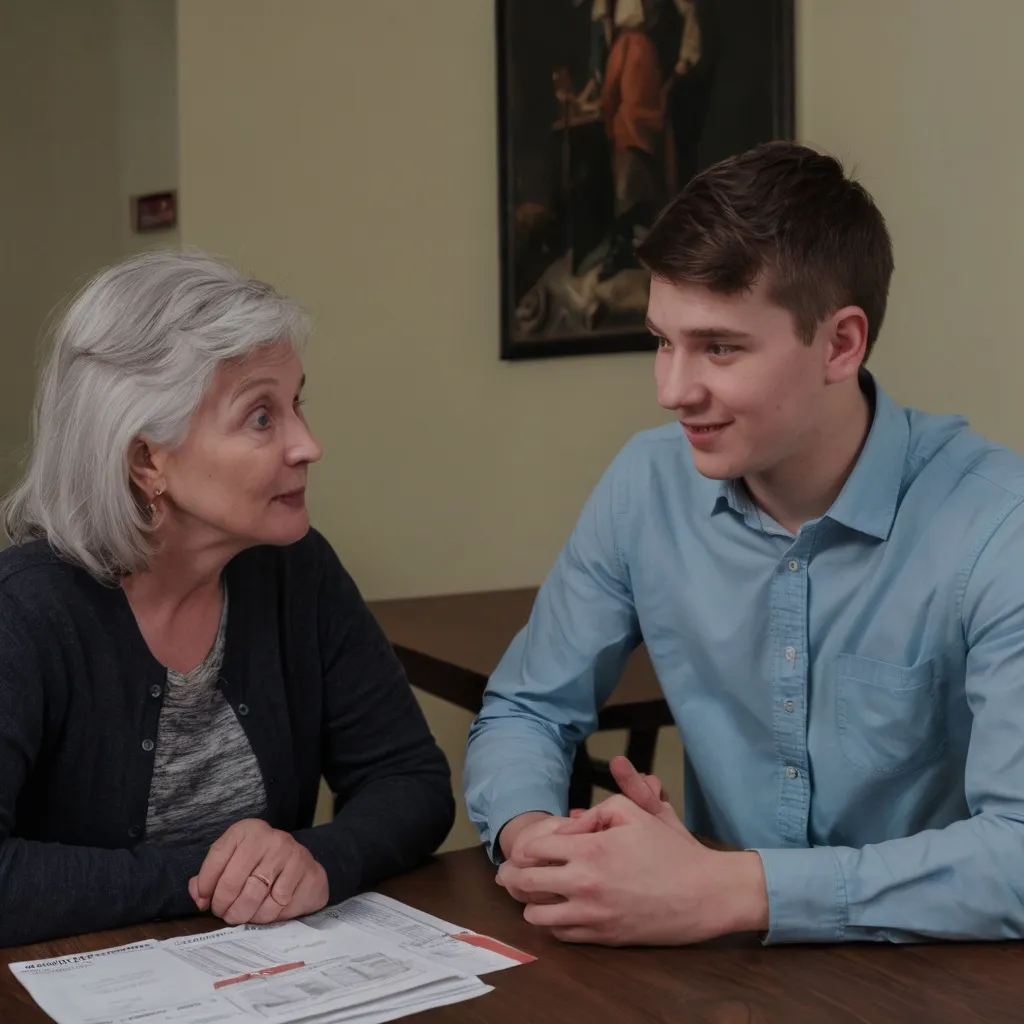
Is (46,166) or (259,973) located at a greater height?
(46,166)

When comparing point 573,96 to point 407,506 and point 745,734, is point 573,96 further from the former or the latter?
point 745,734

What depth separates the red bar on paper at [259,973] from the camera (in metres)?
1.14

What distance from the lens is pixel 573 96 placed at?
3.61 metres

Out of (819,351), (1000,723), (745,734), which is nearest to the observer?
(1000,723)

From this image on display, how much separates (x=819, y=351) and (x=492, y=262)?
2.46 m

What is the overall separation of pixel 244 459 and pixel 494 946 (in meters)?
0.61

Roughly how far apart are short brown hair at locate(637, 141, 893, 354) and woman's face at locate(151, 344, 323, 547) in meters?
0.43

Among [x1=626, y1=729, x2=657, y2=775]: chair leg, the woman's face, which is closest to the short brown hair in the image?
the woman's face

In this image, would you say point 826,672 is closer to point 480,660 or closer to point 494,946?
point 494,946

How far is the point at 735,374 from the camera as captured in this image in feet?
4.63

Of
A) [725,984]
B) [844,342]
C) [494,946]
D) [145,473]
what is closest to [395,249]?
[145,473]

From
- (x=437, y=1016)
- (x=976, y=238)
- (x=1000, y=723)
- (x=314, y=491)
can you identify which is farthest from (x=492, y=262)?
(x=437, y=1016)

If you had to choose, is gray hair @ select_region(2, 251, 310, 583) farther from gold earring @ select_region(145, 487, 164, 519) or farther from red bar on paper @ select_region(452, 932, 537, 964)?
red bar on paper @ select_region(452, 932, 537, 964)

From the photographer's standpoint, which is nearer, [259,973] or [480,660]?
[259,973]
